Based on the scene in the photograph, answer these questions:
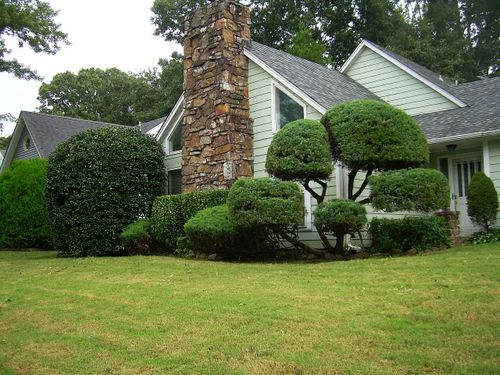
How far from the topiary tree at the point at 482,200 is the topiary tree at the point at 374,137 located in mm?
2065

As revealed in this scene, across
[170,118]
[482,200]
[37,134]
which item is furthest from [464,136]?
[37,134]

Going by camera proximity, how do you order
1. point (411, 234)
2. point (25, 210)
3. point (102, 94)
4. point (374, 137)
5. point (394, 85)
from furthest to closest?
point (102, 94) < point (25, 210) < point (394, 85) < point (411, 234) < point (374, 137)

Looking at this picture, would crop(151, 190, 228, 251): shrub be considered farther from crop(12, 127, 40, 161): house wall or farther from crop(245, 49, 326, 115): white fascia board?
crop(12, 127, 40, 161): house wall

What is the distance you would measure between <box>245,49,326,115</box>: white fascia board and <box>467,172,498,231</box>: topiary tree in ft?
12.9

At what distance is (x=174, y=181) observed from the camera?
49.0ft

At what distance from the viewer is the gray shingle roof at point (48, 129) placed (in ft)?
76.3

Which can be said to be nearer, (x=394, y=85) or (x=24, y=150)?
(x=394, y=85)

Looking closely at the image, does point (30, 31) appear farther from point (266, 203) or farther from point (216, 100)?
point (266, 203)

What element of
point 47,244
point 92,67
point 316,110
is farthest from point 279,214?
point 92,67

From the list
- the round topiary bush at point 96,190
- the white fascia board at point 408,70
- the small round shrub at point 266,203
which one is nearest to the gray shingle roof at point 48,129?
the round topiary bush at point 96,190

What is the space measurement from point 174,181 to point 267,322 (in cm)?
1054

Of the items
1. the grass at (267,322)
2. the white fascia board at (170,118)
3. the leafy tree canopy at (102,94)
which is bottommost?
the grass at (267,322)

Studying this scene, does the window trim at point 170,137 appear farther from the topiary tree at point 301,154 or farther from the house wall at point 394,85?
the house wall at point 394,85

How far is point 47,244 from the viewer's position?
16.9 meters
